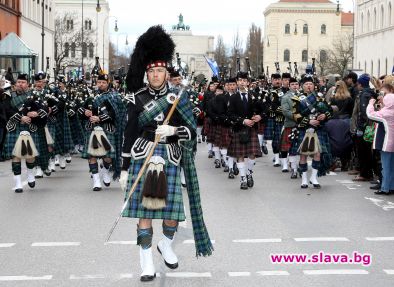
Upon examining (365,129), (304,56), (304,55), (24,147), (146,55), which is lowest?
(24,147)

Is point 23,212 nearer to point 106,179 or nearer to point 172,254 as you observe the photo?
point 106,179

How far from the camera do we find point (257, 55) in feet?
419

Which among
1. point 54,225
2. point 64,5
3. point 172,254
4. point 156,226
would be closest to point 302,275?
point 172,254

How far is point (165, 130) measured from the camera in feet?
23.2

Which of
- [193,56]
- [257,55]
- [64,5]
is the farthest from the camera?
[257,55]

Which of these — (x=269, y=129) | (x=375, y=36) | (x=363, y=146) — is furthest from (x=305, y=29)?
(x=363, y=146)

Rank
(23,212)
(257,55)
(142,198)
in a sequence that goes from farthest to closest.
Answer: (257,55)
(23,212)
(142,198)

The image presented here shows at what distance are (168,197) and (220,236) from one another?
2.08 meters

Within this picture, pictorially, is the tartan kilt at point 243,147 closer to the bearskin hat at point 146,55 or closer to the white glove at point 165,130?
the bearskin hat at point 146,55

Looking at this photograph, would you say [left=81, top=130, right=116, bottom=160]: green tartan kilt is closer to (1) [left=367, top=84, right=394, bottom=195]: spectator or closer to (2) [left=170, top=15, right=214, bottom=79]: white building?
(1) [left=367, top=84, right=394, bottom=195]: spectator

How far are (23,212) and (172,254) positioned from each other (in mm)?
4124

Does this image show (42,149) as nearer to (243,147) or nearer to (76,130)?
(243,147)

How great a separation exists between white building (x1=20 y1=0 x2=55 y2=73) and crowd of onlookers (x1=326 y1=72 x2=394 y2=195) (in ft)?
103

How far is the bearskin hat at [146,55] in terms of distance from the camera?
741 cm
